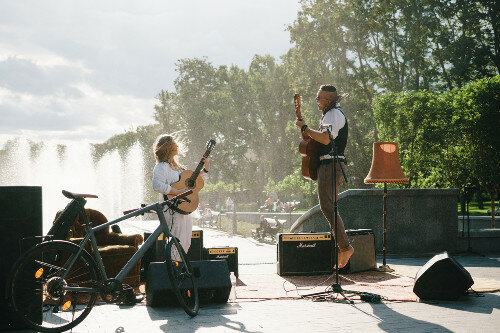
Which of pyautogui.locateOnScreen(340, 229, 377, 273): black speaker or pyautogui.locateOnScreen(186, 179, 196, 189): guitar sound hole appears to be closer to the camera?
pyautogui.locateOnScreen(186, 179, 196, 189): guitar sound hole

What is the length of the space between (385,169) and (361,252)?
145cm

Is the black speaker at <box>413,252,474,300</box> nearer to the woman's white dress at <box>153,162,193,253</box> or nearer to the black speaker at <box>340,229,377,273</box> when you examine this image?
the black speaker at <box>340,229,377,273</box>

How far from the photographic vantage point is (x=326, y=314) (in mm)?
4984

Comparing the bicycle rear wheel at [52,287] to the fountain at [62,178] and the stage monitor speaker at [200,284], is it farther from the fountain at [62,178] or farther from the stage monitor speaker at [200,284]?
the fountain at [62,178]

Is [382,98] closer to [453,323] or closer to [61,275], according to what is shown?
[453,323]

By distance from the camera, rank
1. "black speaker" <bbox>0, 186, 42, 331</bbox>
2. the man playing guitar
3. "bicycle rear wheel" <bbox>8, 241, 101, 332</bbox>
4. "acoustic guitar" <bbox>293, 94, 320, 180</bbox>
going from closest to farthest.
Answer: "bicycle rear wheel" <bbox>8, 241, 101, 332</bbox>, "black speaker" <bbox>0, 186, 42, 331</bbox>, the man playing guitar, "acoustic guitar" <bbox>293, 94, 320, 180</bbox>

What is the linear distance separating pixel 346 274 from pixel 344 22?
22414 millimetres

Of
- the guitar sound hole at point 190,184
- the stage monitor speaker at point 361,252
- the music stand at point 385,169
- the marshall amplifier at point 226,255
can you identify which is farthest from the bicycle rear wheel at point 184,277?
the music stand at point 385,169

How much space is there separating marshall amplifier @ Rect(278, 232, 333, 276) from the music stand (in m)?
1.05

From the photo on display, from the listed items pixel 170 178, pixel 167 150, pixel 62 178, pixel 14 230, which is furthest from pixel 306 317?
pixel 62 178

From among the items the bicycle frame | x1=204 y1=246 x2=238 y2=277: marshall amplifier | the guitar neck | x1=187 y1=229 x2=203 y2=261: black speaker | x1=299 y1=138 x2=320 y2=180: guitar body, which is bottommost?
x1=204 y1=246 x2=238 y2=277: marshall amplifier

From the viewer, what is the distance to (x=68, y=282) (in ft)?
15.8

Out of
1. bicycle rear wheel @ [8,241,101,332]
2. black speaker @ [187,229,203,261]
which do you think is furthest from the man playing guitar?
bicycle rear wheel @ [8,241,101,332]

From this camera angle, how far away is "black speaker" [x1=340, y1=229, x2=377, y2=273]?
7.68 m
